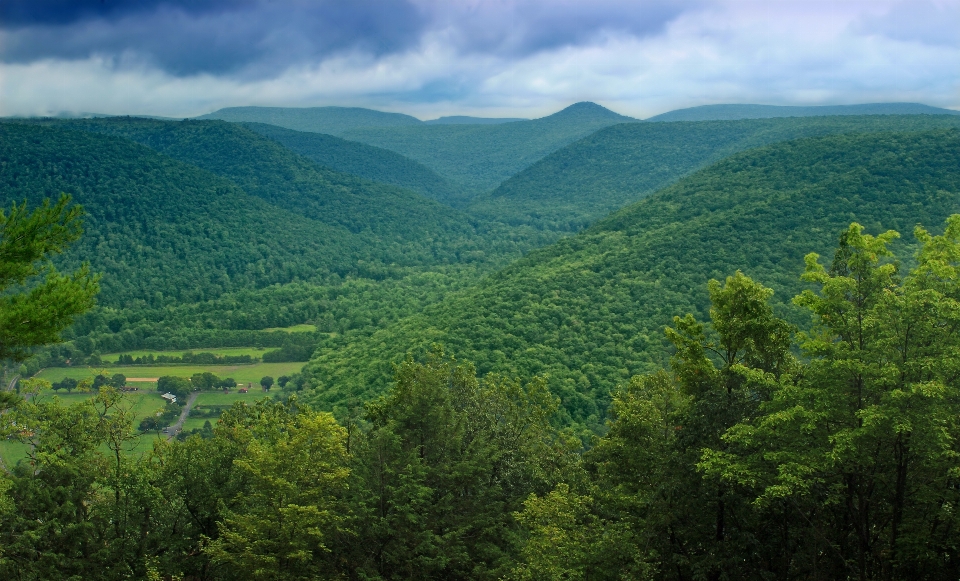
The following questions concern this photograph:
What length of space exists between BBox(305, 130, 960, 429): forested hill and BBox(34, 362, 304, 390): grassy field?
546 centimetres

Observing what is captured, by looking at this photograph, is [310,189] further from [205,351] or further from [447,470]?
[447,470]

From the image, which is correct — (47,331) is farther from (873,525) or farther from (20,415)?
(873,525)

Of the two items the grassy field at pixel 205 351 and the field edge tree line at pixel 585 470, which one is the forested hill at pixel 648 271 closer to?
the grassy field at pixel 205 351

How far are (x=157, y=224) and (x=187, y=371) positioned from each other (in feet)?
174

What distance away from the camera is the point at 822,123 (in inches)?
5541

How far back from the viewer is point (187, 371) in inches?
3068

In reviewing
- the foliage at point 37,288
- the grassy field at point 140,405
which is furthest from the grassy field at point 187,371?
the foliage at point 37,288

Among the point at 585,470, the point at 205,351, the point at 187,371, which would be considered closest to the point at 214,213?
the point at 205,351

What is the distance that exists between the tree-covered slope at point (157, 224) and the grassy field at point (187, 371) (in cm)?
2508

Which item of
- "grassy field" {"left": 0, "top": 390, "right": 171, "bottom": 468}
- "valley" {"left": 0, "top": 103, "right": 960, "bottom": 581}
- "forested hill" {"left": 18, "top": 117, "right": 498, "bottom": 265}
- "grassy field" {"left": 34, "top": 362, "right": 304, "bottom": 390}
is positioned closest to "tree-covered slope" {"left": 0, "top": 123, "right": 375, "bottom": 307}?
"forested hill" {"left": 18, "top": 117, "right": 498, "bottom": 265}

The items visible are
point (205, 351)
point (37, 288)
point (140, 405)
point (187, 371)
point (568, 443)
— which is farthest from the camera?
point (205, 351)

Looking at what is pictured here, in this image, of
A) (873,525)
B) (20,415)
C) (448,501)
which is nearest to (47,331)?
(20,415)

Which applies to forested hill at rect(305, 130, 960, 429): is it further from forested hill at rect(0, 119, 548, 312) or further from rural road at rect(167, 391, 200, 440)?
forested hill at rect(0, 119, 548, 312)

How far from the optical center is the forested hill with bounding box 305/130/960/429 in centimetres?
5600
